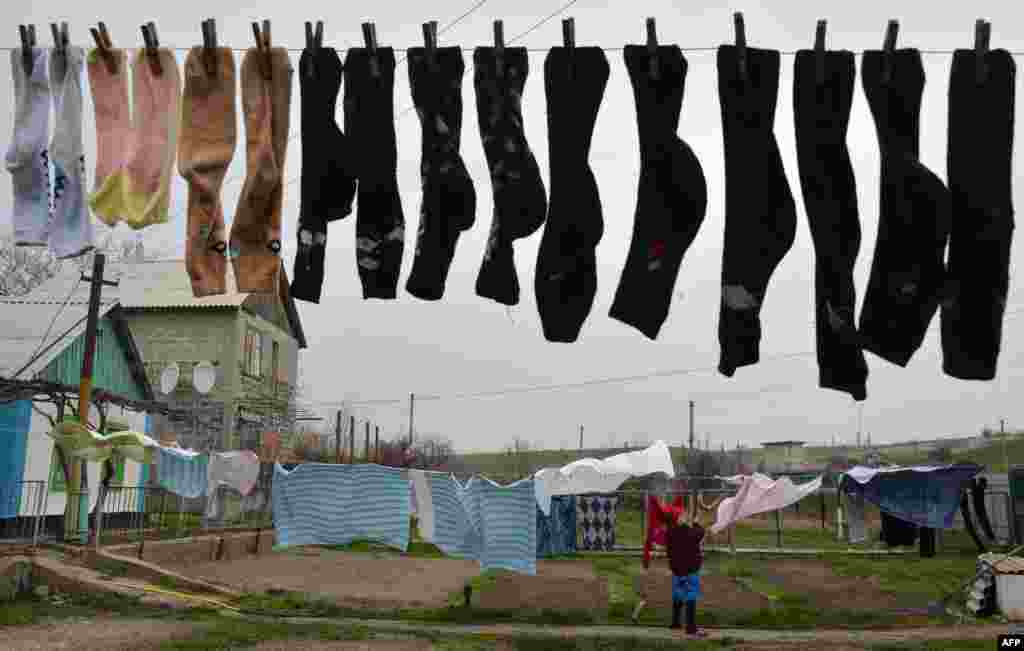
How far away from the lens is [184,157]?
6.48m

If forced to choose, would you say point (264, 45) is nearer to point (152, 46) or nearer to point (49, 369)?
point (152, 46)

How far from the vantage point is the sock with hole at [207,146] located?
641 centimetres

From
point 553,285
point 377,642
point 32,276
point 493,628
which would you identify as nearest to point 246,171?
point 553,285

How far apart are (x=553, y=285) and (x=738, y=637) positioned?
6.53 m

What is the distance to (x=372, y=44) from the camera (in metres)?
6.43

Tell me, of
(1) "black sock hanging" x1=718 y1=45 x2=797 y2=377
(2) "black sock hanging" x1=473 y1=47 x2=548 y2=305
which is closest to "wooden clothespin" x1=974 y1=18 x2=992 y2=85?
(1) "black sock hanging" x1=718 y1=45 x2=797 y2=377

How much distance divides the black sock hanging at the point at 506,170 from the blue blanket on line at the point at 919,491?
606 inches

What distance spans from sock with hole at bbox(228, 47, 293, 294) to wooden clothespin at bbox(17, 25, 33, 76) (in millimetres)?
1468

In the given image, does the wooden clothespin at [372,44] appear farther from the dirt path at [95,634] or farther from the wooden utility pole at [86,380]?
the wooden utility pole at [86,380]

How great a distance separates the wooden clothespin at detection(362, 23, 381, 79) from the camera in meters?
6.40

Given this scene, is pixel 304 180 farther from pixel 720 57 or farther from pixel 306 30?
pixel 720 57

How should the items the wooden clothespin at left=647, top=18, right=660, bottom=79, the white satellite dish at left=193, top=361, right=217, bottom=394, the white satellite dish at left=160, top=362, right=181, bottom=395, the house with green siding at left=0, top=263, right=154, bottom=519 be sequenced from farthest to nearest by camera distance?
the white satellite dish at left=193, top=361, right=217, bottom=394 < the white satellite dish at left=160, top=362, right=181, bottom=395 < the house with green siding at left=0, top=263, right=154, bottom=519 < the wooden clothespin at left=647, top=18, right=660, bottom=79

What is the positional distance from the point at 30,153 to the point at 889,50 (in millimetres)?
5655

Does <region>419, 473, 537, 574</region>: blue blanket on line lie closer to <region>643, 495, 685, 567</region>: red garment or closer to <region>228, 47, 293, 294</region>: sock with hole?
<region>643, 495, 685, 567</region>: red garment
